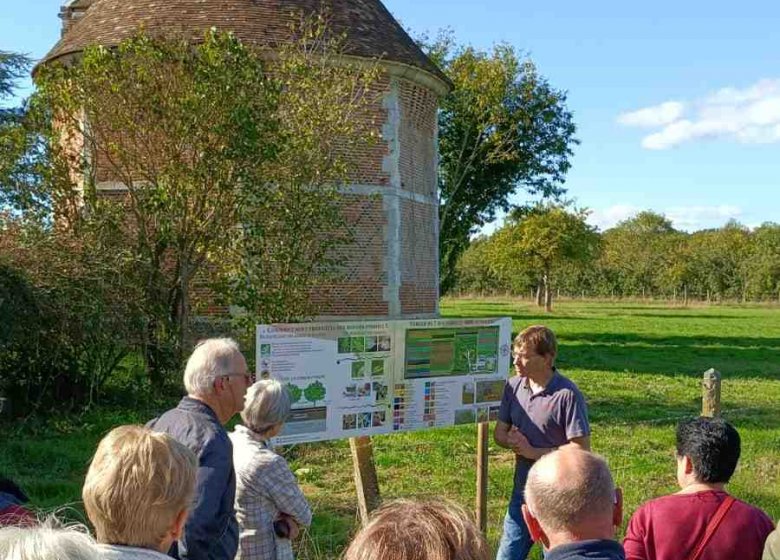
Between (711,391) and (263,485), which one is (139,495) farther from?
(711,391)

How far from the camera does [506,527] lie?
5168 mm

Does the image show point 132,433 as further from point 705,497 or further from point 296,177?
point 296,177

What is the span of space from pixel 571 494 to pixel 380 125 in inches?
682

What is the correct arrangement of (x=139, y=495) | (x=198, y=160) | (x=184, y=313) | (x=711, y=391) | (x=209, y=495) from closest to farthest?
(x=139, y=495), (x=209, y=495), (x=711, y=391), (x=198, y=160), (x=184, y=313)

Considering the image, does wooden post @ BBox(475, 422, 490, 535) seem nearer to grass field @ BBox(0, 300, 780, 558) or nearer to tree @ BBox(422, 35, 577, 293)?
grass field @ BBox(0, 300, 780, 558)

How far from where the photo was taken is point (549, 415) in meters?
4.92

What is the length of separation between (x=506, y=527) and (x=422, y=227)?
16.1 m

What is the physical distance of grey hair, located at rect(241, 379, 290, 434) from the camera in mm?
3752

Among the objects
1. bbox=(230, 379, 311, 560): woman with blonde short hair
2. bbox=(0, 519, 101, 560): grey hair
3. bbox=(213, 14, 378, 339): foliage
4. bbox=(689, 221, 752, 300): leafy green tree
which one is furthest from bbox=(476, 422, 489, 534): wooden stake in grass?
bbox=(689, 221, 752, 300): leafy green tree

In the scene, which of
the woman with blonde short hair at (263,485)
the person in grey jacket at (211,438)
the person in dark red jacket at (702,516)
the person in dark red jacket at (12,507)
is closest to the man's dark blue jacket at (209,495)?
the person in grey jacket at (211,438)

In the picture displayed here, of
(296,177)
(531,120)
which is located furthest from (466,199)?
(296,177)

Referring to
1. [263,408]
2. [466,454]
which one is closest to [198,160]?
[466,454]

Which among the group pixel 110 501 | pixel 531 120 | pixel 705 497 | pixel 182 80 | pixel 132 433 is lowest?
pixel 705 497

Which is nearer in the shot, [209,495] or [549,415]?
[209,495]
